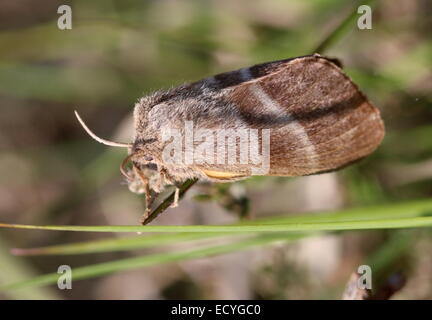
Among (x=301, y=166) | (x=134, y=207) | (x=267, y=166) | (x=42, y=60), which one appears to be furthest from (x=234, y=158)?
(x=42, y=60)

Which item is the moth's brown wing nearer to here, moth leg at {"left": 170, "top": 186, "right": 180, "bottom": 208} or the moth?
the moth

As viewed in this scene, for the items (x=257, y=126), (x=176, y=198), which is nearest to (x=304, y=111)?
(x=257, y=126)

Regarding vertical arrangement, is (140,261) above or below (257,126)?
below

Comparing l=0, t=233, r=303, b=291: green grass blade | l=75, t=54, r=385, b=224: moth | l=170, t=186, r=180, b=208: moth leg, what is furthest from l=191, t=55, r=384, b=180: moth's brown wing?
l=0, t=233, r=303, b=291: green grass blade

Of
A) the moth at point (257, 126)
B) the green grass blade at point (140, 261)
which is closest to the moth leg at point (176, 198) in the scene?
the moth at point (257, 126)

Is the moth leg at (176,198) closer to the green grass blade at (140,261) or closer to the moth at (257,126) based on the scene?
the moth at (257,126)

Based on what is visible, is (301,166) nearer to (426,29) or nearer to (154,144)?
(154,144)

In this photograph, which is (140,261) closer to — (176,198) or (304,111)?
(176,198)
